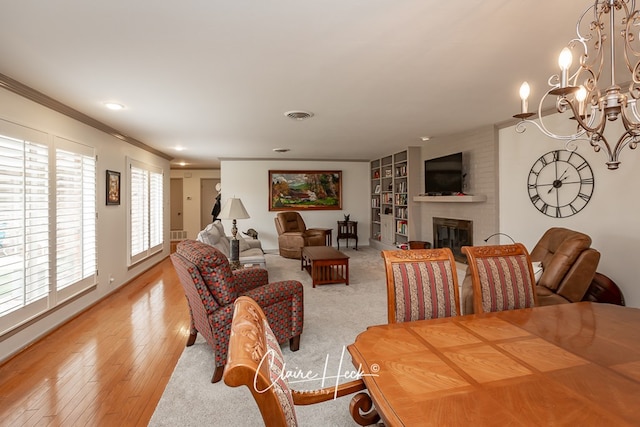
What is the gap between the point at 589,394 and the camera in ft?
3.00

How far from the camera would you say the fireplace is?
4.91m

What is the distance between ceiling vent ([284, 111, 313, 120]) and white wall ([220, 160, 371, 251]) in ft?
12.6

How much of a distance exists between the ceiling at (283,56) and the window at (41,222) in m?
0.55

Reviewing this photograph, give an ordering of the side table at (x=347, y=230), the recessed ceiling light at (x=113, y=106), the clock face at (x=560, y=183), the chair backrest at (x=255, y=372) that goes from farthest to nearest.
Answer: the side table at (x=347, y=230) < the clock face at (x=560, y=183) < the recessed ceiling light at (x=113, y=106) < the chair backrest at (x=255, y=372)

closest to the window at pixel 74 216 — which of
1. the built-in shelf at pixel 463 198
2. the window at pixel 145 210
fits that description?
the window at pixel 145 210

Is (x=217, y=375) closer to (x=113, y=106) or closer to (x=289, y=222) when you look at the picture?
(x=113, y=106)

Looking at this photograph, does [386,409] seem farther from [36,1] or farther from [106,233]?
[106,233]

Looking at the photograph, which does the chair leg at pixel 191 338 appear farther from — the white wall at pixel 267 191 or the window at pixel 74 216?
the white wall at pixel 267 191

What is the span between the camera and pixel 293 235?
255 inches

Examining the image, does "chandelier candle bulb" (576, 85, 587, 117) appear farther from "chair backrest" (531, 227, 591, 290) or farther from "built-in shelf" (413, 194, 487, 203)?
"built-in shelf" (413, 194, 487, 203)

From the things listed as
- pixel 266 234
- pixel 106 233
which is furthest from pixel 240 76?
pixel 266 234

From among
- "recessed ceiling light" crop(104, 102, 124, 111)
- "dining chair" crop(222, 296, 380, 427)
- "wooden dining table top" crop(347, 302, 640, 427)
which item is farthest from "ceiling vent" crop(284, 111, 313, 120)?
"dining chair" crop(222, 296, 380, 427)

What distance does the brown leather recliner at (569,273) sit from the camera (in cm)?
246

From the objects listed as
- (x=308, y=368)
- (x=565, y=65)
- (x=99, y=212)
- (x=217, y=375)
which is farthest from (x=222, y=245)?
(x=565, y=65)
